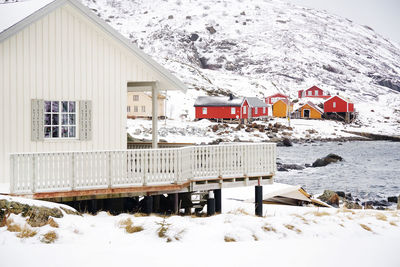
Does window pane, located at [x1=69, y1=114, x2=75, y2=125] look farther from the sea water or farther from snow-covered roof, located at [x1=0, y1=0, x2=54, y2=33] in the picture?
the sea water

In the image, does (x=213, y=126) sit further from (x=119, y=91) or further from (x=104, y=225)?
(x=104, y=225)

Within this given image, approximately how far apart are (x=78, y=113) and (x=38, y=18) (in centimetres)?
293

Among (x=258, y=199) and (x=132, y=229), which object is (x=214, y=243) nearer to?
(x=132, y=229)

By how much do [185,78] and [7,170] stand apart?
11265 centimetres

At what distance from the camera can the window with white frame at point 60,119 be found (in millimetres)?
15531

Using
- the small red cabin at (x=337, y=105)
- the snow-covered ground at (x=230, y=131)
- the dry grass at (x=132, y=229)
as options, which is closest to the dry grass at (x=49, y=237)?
the dry grass at (x=132, y=229)

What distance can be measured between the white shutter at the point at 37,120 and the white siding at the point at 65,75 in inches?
4.9

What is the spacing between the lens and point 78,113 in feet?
52.4

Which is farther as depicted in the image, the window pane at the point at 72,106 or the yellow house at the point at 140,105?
the yellow house at the point at 140,105

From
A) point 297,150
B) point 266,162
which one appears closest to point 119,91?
point 266,162

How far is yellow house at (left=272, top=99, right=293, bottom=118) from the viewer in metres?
108

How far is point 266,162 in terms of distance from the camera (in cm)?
1806

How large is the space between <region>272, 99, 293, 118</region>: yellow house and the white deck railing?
3604 inches

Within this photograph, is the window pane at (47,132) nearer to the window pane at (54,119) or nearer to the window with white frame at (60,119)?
the window with white frame at (60,119)
